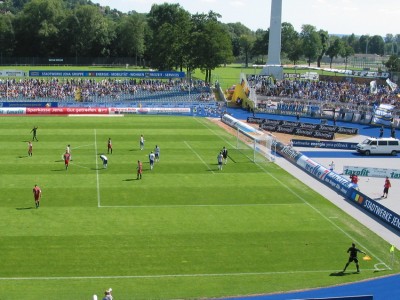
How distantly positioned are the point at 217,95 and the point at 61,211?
5996 cm

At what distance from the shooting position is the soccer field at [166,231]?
2341 cm

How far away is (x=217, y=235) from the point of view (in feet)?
94.3

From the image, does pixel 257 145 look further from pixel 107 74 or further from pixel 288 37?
pixel 288 37

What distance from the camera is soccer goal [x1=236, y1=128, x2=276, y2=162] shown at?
4769 centimetres

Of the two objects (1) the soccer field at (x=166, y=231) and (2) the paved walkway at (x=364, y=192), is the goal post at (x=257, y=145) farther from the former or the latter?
(1) the soccer field at (x=166, y=231)

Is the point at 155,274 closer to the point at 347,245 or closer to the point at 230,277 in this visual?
the point at 230,277

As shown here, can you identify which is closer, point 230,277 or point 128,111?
point 230,277

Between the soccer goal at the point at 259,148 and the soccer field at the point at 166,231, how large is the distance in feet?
6.89

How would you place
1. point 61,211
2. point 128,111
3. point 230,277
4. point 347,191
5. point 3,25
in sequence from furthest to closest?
1. point 3,25
2. point 128,111
3. point 347,191
4. point 61,211
5. point 230,277

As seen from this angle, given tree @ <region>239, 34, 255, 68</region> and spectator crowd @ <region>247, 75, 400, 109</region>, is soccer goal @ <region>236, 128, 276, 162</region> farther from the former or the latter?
tree @ <region>239, 34, 255, 68</region>

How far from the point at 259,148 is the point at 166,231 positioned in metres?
22.5

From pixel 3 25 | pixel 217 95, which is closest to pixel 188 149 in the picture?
pixel 217 95

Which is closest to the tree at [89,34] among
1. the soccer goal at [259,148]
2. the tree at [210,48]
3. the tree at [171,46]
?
the tree at [171,46]

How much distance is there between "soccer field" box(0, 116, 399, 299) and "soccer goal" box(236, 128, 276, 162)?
6.89 ft
